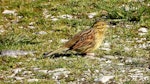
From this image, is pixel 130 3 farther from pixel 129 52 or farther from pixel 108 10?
pixel 129 52

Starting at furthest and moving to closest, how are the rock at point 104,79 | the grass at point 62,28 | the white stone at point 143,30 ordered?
the white stone at point 143,30
the grass at point 62,28
the rock at point 104,79

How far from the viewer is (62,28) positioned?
1606 cm

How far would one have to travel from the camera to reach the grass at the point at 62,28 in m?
12.6

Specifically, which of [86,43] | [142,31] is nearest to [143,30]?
[142,31]

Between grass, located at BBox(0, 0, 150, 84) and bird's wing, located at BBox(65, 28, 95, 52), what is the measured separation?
0.32 m

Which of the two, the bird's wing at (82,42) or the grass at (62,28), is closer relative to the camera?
the grass at (62,28)

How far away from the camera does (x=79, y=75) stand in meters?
11.8

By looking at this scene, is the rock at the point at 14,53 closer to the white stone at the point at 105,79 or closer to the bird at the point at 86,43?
the bird at the point at 86,43

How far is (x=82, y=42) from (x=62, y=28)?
2.80 m

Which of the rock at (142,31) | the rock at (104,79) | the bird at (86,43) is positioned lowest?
the rock at (142,31)

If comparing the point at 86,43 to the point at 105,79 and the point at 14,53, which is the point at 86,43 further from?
the point at 105,79

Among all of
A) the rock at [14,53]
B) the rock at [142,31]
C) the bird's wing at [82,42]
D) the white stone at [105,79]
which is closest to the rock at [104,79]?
the white stone at [105,79]

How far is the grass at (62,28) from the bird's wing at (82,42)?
1.05 ft

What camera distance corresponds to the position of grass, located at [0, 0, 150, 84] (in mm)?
12617
